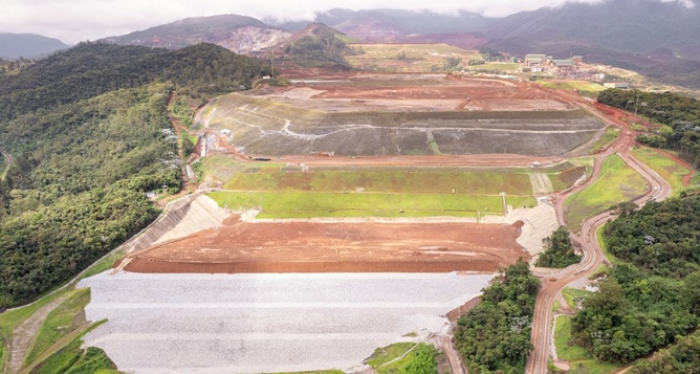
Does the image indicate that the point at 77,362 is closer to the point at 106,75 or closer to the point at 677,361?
the point at 677,361

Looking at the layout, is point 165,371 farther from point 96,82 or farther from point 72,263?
point 96,82

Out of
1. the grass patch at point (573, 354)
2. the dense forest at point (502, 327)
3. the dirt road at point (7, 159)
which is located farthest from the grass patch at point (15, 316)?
the dirt road at point (7, 159)

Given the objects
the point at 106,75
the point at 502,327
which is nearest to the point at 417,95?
the point at 106,75

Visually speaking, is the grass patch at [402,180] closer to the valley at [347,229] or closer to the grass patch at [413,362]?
the valley at [347,229]

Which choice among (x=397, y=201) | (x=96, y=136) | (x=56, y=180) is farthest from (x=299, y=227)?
(x=96, y=136)

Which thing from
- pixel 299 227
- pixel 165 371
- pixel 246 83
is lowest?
pixel 165 371
